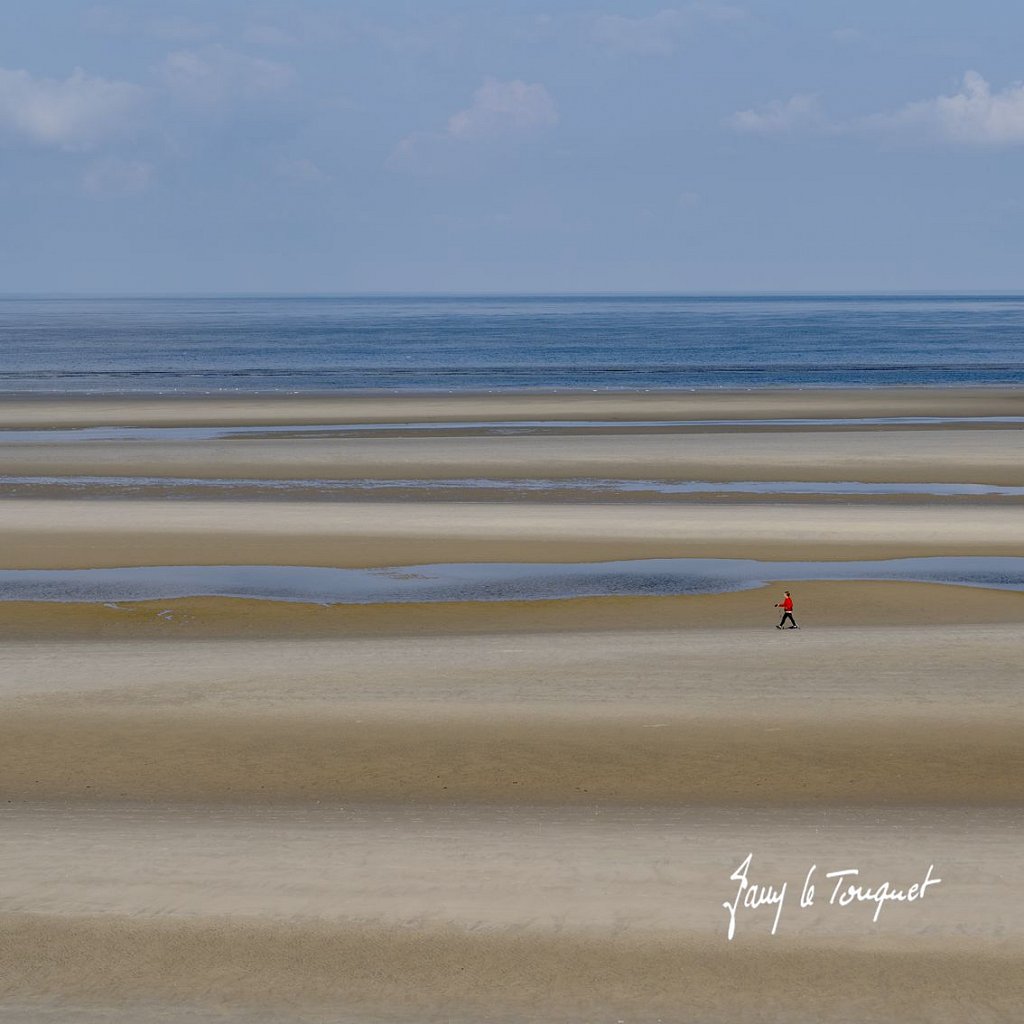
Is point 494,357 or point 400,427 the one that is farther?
point 494,357

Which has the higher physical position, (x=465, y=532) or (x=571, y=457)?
(x=571, y=457)

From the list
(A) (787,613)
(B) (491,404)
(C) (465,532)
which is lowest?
(A) (787,613)

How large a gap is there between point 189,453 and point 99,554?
52.9 feet

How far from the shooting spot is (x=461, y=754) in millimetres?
15812

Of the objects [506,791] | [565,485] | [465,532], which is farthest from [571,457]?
[506,791]

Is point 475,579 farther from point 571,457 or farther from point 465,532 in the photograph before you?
point 571,457

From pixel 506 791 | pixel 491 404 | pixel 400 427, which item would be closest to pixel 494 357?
pixel 491 404

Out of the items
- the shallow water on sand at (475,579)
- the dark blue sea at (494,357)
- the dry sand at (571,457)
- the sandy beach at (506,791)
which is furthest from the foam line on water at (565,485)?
the dark blue sea at (494,357)

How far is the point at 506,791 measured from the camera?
1480 centimetres

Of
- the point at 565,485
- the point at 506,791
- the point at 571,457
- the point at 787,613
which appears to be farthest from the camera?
the point at 571,457

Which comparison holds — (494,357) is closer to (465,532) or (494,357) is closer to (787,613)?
(465,532)

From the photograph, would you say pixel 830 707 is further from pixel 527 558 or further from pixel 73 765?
pixel 527 558
